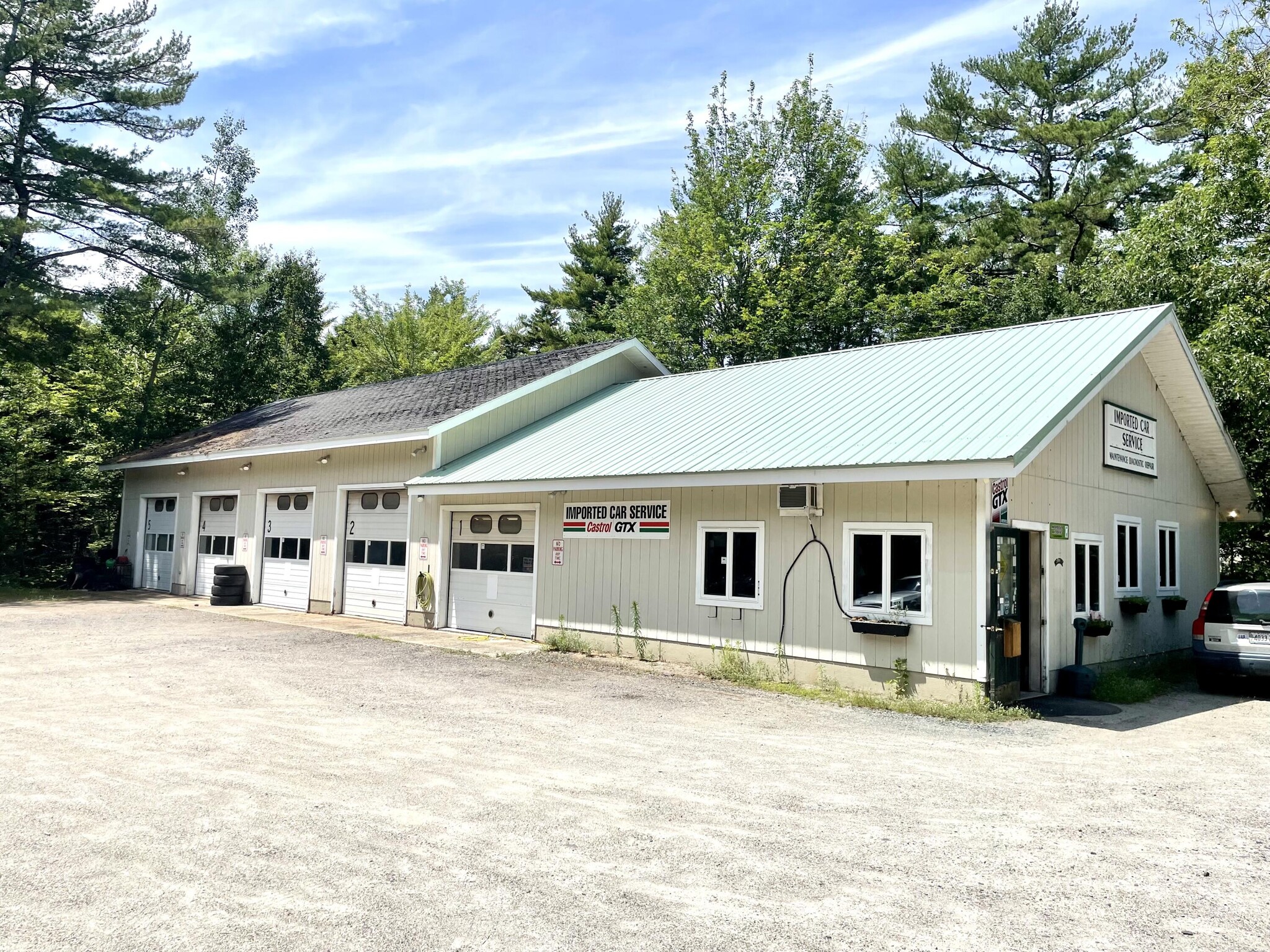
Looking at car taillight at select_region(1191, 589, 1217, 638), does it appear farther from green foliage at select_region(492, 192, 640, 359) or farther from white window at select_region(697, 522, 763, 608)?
green foliage at select_region(492, 192, 640, 359)

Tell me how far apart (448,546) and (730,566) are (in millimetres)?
6422

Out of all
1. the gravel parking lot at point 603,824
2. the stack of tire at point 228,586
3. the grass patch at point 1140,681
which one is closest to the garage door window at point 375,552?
the stack of tire at point 228,586

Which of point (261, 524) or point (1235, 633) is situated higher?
point (261, 524)

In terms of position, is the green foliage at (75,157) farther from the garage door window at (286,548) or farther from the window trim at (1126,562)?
the window trim at (1126,562)

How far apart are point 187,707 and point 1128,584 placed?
12.7 metres

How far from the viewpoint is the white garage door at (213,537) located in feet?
70.5

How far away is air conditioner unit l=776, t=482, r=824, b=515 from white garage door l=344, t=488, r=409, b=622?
845 centimetres

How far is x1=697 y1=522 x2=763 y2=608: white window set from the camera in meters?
11.8

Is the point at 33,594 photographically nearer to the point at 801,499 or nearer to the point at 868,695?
the point at 801,499

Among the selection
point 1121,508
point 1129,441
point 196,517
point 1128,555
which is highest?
point 1129,441

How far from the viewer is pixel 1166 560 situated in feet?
48.8

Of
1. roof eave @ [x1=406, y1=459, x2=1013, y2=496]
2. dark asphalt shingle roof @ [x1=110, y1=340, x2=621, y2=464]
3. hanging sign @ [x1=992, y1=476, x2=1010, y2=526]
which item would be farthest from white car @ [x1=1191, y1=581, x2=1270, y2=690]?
dark asphalt shingle roof @ [x1=110, y1=340, x2=621, y2=464]

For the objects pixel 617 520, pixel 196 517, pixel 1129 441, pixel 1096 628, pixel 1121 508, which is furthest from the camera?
pixel 196 517

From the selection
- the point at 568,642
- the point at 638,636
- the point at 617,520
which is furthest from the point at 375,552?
the point at 638,636
